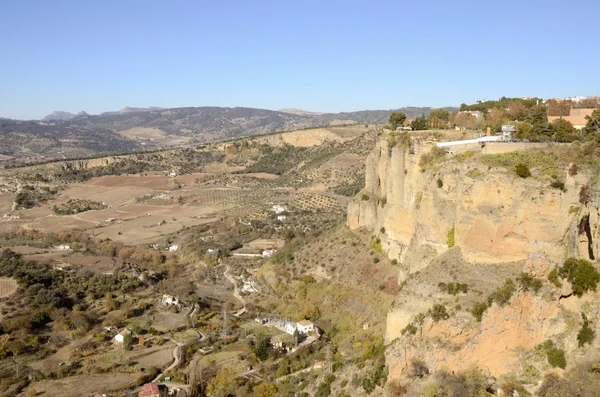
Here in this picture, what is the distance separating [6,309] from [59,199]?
6380 cm

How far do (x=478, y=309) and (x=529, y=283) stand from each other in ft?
6.77

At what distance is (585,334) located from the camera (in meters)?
18.3

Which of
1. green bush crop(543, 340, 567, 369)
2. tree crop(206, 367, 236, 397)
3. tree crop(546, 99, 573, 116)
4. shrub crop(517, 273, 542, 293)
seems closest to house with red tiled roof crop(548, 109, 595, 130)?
tree crop(546, 99, 573, 116)

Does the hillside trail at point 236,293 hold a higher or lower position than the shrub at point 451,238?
lower

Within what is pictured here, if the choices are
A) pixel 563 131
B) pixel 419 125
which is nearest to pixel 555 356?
pixel 563 131

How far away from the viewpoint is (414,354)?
65.9ft

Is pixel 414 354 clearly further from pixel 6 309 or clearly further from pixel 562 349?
pixel 6 309

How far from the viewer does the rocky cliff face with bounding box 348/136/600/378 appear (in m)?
19.2

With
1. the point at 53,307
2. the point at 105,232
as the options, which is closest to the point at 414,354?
the point at 53,307

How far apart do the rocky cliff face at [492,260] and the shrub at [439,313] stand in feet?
0.63

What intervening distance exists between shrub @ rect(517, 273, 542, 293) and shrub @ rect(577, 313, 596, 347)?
1.86 m

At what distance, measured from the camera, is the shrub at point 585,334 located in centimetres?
1823

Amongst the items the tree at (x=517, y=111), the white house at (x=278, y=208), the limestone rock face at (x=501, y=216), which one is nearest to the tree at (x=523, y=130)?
the tree at (x=517, y=111)

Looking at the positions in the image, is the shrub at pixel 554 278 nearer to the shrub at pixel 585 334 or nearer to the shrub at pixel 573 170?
the shrub at pixel 585 334
